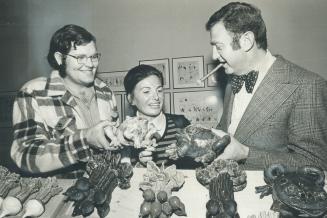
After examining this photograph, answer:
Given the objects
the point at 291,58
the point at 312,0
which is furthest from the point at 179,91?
the point at 312,0

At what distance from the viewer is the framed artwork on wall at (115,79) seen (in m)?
4.09

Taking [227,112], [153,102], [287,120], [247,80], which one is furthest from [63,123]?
[287,120]

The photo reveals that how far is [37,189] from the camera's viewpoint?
1.66m

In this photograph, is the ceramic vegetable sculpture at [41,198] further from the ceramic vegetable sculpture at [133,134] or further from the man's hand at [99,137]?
the ceramic vegetable sculpture at [133,134]

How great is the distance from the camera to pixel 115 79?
162 inches

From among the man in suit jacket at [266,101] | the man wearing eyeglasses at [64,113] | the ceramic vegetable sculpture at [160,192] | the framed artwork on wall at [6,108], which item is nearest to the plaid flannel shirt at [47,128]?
the man wearing eyeglasses at [64,113]

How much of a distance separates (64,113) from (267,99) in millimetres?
1304

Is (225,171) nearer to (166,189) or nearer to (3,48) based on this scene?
(166,189)

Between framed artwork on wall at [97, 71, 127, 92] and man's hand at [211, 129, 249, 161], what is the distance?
2623mm

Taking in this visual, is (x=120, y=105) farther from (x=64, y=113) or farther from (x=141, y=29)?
(x=64, y=113)

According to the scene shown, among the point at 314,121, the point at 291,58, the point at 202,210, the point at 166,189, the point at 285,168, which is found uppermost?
the point at 291,58

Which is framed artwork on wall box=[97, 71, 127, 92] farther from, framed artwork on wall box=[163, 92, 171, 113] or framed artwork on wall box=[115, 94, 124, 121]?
framed artwork on wall box=[163, 92, 171, 113]

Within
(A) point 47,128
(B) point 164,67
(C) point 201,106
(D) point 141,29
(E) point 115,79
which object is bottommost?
(C) point 201,106

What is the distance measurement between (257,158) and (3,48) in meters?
3.94
